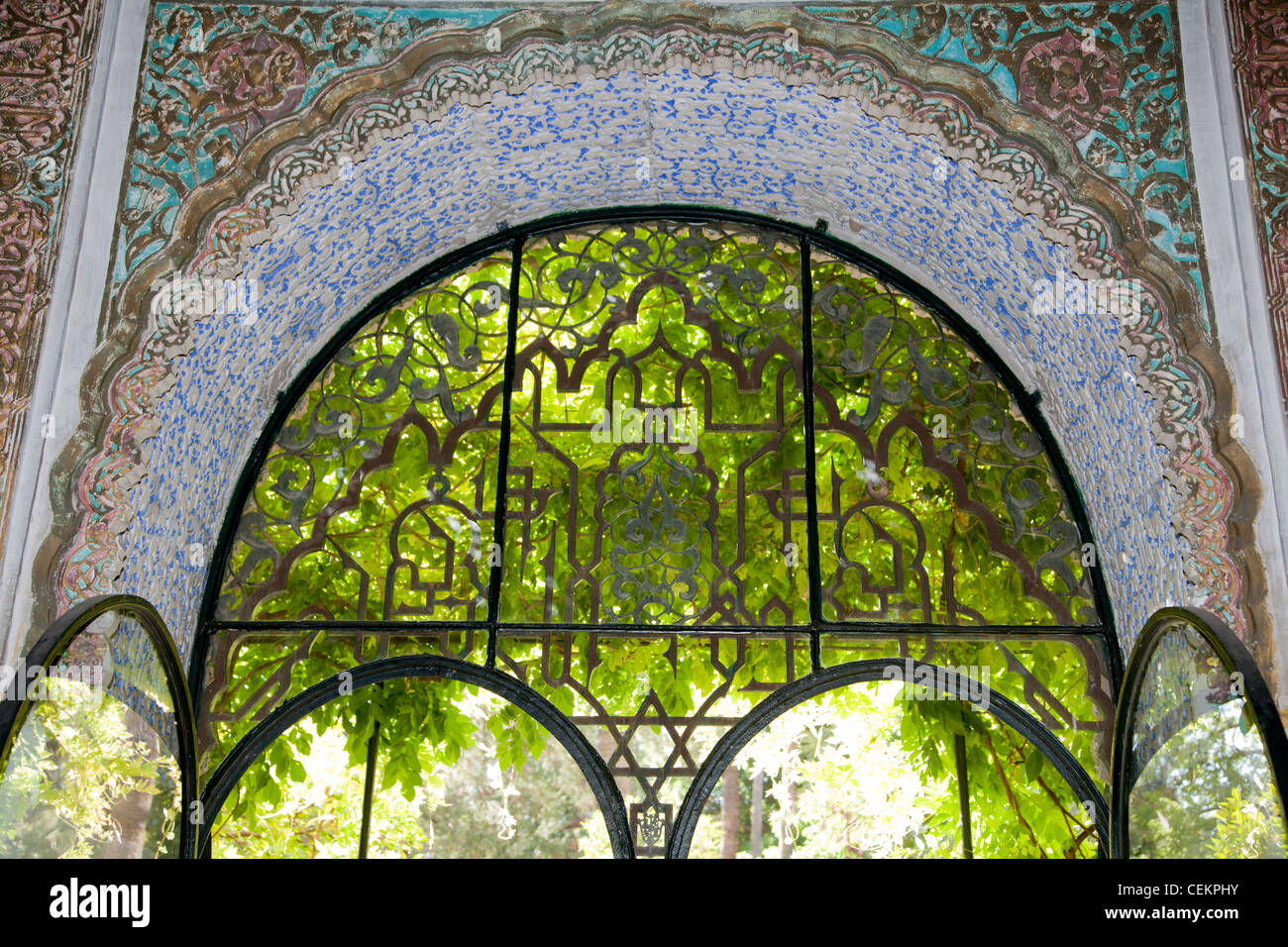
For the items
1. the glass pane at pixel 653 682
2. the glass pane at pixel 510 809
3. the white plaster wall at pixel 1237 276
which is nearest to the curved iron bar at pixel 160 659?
the glass pane at pixel 653 682

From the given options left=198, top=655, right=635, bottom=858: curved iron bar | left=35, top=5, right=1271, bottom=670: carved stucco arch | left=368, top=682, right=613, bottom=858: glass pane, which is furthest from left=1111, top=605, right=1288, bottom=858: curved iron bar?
left=368, top=682, right=613, bottom=858: glass pane

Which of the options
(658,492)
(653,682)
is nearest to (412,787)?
(653,682)

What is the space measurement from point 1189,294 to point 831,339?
1.05 m

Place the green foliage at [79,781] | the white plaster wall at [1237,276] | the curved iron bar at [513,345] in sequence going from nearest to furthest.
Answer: the green foliage at [79,781]
the white plaster wall at [1237,276]
the curved iron bar at [513,345]

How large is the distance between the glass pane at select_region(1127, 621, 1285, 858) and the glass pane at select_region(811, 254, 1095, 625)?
95 cm

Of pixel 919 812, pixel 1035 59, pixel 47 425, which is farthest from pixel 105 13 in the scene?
pixel 919 812

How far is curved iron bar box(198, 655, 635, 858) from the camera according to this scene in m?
3.19

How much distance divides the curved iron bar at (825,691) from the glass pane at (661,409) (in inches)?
9.3

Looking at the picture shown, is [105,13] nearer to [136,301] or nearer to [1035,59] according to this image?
[136,301]

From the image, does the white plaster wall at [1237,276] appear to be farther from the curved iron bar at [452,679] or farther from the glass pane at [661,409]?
the curved iron bar at [452,679]

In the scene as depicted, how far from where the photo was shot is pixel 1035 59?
320cm

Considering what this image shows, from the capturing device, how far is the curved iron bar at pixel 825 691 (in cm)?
316

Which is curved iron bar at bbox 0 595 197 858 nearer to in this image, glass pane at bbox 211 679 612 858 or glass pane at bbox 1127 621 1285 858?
glass pane at bbox 211 679 612 858

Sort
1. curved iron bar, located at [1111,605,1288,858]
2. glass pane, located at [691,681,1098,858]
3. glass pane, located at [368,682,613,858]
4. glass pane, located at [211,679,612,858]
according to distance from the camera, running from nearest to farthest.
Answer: curved iron bar, located at [1111,605,1288,858] → glass pane, located at [211,679,612,858] → glass pane, located at [691,681,1098,858] → glass pane, located at [368,682,613,858]
